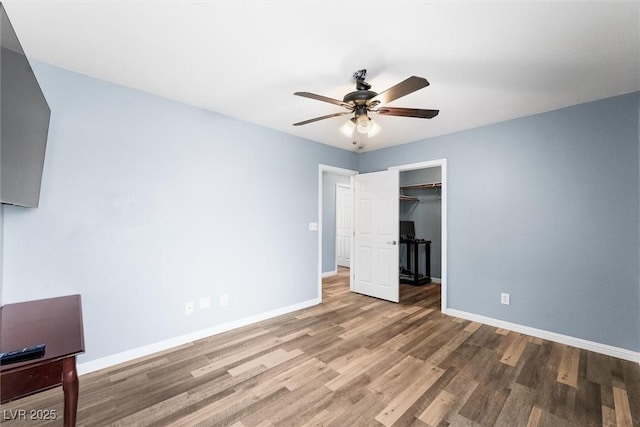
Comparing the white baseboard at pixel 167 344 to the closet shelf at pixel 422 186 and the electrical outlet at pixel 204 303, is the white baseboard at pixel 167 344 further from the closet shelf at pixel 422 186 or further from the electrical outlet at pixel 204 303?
the closet shelf at pixel 422 186

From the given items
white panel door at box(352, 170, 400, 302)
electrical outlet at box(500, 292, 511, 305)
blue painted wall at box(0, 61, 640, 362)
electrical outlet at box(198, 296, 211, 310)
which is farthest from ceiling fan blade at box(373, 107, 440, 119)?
electrical outlet at box(198, 296, 211, 310)

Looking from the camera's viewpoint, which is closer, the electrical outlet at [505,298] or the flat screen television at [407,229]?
the electrical outlet at [505,298]

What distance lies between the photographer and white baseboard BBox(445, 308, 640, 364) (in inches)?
99.7

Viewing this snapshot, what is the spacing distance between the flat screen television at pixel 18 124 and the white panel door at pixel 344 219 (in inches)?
205

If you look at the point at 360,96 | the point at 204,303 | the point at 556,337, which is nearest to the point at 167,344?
the point at 204,303

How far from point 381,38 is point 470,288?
3.21 meters

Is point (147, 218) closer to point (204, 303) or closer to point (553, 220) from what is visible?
point (204, 303)

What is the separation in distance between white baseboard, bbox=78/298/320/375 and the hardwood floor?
0.26ft

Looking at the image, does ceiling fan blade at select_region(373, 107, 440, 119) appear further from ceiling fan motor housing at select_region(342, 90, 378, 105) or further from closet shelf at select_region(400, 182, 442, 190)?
closet shelf at select_region(400, 182, 442, 190)

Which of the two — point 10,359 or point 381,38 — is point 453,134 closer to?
point 381,38

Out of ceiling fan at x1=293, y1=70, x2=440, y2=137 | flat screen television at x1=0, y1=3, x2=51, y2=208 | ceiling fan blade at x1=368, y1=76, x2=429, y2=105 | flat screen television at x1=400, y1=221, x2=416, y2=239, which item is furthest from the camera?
flat screen television at x1=400, y1=221, x2=416, y2=239

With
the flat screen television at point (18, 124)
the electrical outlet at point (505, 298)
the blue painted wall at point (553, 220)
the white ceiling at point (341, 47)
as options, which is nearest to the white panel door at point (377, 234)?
the blue painted wall at point (553, 220)

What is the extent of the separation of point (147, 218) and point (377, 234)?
3219mm

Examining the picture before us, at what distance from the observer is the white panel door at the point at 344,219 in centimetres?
656
